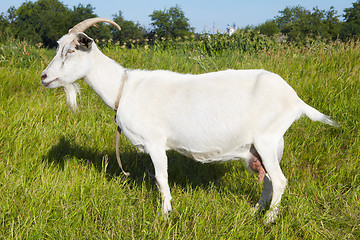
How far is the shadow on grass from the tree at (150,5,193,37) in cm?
4982

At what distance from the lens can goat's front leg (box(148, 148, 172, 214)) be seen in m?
2.52

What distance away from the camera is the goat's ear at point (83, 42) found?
250 cm

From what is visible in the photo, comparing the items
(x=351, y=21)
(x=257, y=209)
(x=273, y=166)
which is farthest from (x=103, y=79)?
(x=351, y=21)

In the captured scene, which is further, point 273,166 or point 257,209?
point 257,209

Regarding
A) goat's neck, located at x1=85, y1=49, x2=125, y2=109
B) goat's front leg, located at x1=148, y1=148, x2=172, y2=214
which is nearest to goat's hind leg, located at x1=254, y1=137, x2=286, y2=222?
goat's front leg, located at x1=148, y1=148, x2=172, y2=214

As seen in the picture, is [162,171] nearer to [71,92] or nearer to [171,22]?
[71,92]

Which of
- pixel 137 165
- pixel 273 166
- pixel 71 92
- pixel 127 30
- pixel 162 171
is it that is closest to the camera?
pixel 273 166

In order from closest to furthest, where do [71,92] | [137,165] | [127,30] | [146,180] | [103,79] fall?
1. [103,79]
2. [71,92]
3. [146,180]
4. [137,165]
5. [127,30]

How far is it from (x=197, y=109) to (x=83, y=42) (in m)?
1.07

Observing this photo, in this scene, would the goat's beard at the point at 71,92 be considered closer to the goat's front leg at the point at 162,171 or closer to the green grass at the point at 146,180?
the green grass at the point at 146,180

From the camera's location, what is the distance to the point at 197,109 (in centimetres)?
241

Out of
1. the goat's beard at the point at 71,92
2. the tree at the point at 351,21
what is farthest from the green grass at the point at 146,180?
the tree at the point at 351,21

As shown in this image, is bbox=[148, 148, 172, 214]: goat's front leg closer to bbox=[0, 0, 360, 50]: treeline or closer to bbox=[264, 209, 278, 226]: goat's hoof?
bbox=[264, 209, 278, 226]: goat's hoof

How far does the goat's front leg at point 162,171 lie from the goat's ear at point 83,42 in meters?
0.98
